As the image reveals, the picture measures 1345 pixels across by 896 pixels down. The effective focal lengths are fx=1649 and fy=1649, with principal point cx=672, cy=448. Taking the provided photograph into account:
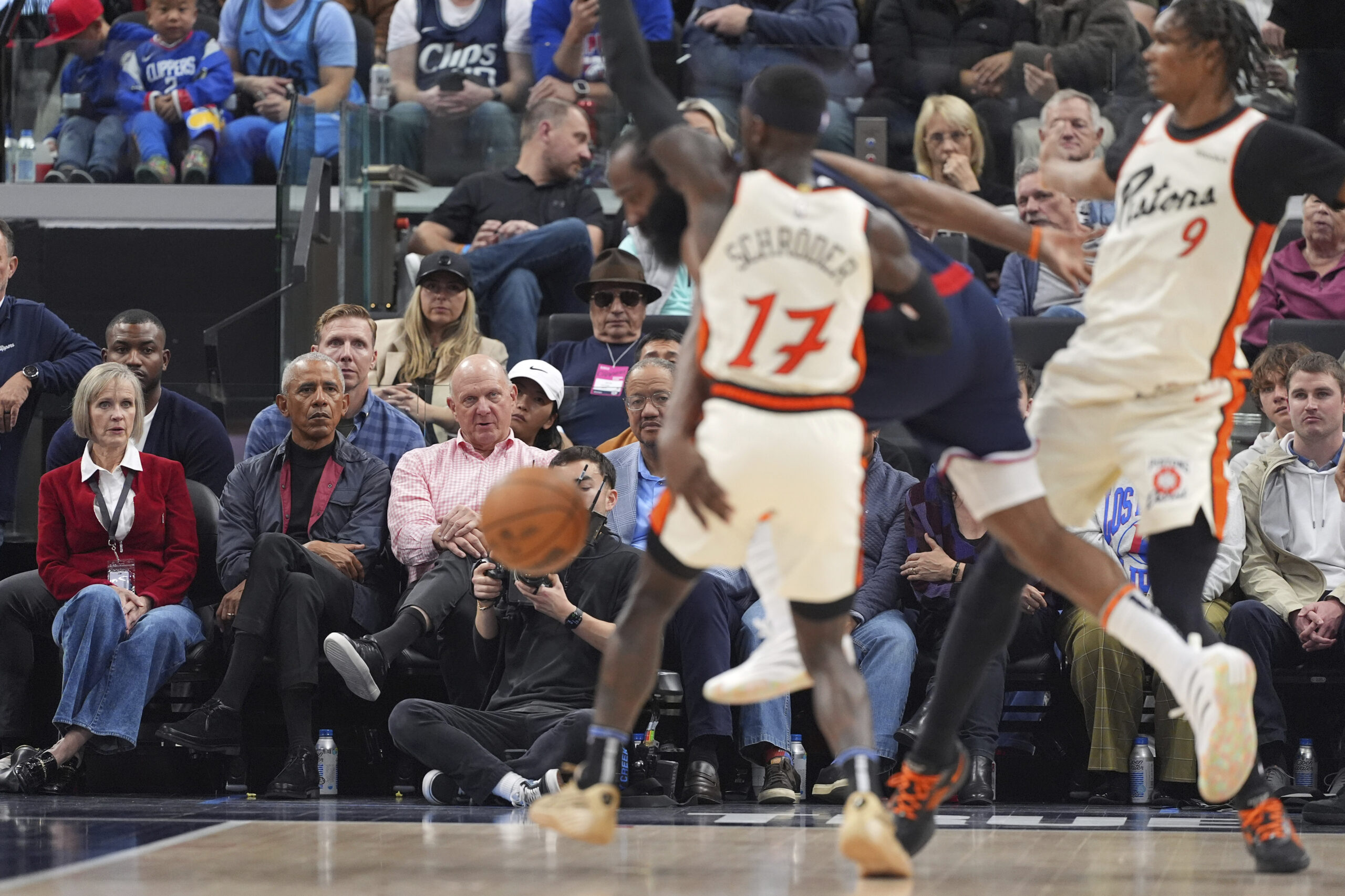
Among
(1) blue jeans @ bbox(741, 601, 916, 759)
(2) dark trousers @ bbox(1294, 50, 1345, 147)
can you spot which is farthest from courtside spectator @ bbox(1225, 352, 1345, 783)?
(2) dark trousers @ bbox(1294, 50, 1345, 147)

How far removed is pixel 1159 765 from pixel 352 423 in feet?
12.6

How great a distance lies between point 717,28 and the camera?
9766 mm

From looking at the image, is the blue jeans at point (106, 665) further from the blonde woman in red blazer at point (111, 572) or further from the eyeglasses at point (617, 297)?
the eyeglasses at point (617, 297)

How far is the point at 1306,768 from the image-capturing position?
666 centimetres

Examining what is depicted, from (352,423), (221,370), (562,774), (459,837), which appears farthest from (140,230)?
(459,837)

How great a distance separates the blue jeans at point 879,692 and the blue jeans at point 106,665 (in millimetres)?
2412

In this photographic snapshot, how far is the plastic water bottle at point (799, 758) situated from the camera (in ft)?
21.4

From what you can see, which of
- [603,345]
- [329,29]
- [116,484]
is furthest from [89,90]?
[603,345]

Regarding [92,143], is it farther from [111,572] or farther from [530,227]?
[111,572]

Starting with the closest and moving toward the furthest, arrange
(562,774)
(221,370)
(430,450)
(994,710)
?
(562,774)
(994,710)
(430,450)
(221,370)

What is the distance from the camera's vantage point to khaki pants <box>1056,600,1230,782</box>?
644cm

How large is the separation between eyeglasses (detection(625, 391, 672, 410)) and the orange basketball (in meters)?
2.63

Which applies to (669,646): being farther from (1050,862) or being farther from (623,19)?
(623,19)

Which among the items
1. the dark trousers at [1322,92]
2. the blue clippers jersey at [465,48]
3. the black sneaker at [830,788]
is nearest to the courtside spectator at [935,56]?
the dark trousers at [1322,92]
